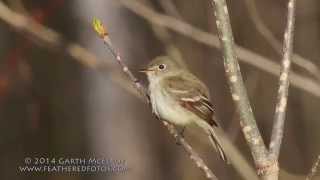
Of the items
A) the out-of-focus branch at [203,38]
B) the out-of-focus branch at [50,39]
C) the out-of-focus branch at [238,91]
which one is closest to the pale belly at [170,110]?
the out-of-focus branch at [50,39]

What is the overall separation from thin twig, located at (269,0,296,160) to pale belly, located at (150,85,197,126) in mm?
1194

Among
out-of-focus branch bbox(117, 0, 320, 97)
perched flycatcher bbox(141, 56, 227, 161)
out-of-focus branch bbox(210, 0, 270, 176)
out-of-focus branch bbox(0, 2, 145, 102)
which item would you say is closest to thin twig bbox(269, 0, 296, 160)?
out-of-focus branch bbox(210, 0, 270, 176)

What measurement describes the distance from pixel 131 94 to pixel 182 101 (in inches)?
35.6

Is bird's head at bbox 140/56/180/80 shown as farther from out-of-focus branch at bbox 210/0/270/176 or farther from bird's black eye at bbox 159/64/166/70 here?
out-of-focus branch at bbox 210/0/270/176

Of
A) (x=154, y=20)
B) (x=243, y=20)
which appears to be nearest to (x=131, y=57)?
(x=154, y=20)

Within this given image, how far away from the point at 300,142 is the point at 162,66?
10.4 ft

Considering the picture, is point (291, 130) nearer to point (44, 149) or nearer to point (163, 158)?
point (163, 158)

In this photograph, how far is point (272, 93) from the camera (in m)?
6.52

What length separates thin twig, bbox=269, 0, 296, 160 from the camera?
2.22m

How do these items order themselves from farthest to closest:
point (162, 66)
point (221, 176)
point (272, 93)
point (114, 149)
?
1. point (272, 93)
2. point (221, 176)
3. point (114, 149)
4. point (162, 66)

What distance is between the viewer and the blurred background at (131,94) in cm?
445

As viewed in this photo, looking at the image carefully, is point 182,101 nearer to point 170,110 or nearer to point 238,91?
point 170,110

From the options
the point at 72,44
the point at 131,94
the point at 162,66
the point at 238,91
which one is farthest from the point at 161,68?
the point at 238,91

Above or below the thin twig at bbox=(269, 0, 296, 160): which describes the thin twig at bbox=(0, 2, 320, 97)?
above
